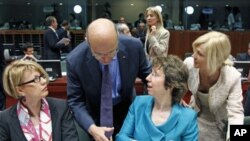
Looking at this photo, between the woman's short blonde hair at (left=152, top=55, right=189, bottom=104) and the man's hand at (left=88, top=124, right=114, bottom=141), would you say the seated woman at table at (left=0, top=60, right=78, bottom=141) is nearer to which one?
the man's hand at (left=88, top=124, right=114, bottom=141)

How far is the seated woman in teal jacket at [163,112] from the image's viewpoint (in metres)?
2.11

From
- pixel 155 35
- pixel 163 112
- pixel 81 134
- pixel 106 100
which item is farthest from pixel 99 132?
pixel 155 35

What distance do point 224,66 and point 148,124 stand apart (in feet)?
1.87

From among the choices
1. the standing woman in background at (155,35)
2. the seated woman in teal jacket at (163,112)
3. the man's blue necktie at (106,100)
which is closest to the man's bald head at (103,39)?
the man's blue necktie at (106,100)

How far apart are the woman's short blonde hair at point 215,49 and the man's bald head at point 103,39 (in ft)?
1.79

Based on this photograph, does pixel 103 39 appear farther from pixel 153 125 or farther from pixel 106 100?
pixel 153 125

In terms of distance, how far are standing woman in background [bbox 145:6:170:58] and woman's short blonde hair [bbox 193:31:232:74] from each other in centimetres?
238

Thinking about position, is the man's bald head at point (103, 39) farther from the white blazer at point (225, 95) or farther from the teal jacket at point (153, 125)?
the white blazer at point (225, 95)

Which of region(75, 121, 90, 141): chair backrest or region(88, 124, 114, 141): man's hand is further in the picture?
region(75, 121, 90, 141): chair backrest

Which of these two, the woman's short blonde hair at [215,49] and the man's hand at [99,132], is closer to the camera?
the man's hand at [99,132]

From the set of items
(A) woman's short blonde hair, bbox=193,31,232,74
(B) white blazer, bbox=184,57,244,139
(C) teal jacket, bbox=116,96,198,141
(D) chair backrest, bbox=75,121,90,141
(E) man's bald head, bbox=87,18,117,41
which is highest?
(E) man's bald head, bbox=87,18,117,41

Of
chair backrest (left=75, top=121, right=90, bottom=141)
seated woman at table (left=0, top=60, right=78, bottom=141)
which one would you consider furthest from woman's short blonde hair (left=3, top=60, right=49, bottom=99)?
chair backrest (left=75, top=121, right=90, bottom=141)

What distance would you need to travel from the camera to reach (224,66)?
2.24 metres

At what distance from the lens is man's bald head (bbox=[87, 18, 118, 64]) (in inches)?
73.0
